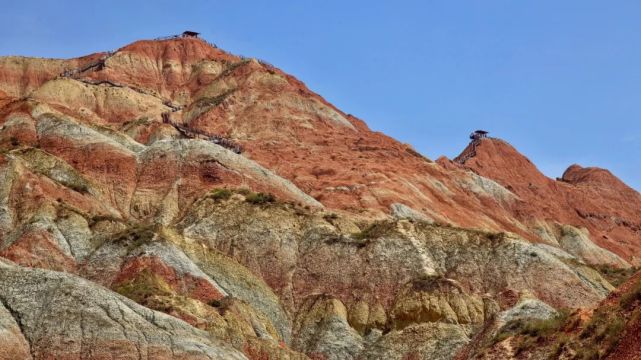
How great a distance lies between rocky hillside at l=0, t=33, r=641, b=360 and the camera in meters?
43.6

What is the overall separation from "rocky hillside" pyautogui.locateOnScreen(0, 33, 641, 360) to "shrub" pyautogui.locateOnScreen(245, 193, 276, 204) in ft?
0.48

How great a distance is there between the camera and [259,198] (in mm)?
76312

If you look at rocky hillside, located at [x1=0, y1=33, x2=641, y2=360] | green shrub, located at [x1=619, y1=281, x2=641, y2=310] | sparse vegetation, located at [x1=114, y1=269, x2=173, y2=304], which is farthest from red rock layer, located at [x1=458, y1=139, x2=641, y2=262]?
green shrub, located at [x1=619, y1=281, x2=641, y2=310]

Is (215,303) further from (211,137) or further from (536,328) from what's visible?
(211,137)

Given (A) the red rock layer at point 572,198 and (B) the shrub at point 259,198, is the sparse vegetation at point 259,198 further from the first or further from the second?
(A) the red rock layer at point 572,198

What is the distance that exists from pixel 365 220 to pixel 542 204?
194 feet

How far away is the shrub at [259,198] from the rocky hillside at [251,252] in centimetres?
15

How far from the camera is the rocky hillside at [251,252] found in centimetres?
4356

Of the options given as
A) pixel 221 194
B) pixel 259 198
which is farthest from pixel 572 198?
pixel 221 194

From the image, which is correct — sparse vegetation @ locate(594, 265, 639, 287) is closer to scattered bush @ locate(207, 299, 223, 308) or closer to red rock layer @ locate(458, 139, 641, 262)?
red rock layer @ locate(458, 139, 641, 262)

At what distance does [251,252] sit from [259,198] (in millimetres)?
6646

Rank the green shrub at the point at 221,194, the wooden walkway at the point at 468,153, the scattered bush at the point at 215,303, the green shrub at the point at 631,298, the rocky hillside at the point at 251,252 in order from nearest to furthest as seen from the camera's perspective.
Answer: the green shrub at the point at 631,298, the rocky hillside at the point at 251,252, the scattered bush at the point at 215,303, the green shrub at the point at 221,194, the wooden walkway at the point at 468,153

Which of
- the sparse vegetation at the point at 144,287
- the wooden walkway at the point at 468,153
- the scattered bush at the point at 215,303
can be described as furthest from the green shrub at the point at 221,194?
the wooden walkway at the point at 468,153

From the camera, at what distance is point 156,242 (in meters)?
61.7
